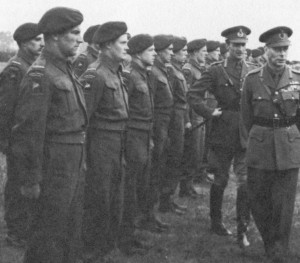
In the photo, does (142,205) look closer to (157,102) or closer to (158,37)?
(157,102)

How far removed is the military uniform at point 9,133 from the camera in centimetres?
617

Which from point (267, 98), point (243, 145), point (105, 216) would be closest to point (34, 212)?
point (105, 216)

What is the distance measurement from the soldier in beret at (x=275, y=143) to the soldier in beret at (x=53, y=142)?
2.16 metres

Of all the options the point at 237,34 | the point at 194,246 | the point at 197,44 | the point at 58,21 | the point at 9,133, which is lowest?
the point at 194,246

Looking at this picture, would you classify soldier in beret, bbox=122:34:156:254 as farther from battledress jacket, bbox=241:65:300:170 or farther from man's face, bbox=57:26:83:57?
man's face, bbox=57:26:83:57

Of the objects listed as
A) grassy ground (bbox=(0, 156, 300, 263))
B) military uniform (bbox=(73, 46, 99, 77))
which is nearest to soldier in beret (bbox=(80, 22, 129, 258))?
grassy ground (bbox=(0, 156, 300, 263))

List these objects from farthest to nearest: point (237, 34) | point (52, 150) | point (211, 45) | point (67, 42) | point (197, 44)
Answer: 1. point (211, 45)
2. point (197, 44)
3. point (237, 34)
4. point (67, 42)
5. point (52, 150)

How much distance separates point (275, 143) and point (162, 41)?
275 centimetres

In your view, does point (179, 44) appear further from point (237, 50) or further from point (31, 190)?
point (31, 190)

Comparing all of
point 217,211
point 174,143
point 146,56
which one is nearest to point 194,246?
point 217,211

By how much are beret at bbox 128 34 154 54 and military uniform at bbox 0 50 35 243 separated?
1.14m

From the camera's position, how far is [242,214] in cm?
695

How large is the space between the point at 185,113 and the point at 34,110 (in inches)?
186

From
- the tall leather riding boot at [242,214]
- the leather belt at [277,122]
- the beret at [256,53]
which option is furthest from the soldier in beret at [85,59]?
the beret at [256,53]
